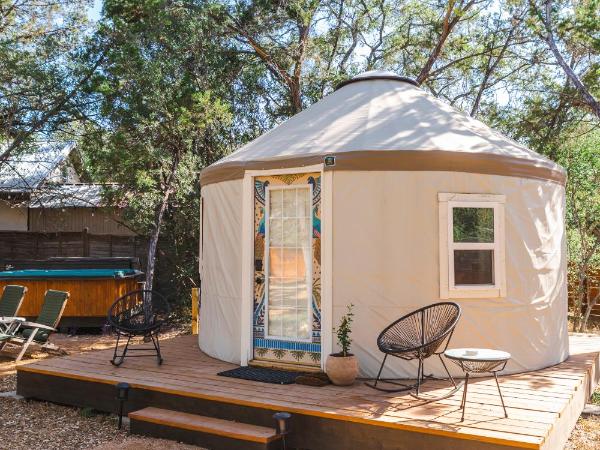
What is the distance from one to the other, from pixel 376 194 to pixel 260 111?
751cm

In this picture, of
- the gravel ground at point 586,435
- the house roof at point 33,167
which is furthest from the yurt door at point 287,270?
the house roof at point 33,167

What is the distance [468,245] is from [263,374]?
2121mm

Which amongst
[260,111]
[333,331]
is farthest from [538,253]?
[260,111]

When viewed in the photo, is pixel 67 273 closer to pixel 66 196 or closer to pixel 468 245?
pixel 66 196

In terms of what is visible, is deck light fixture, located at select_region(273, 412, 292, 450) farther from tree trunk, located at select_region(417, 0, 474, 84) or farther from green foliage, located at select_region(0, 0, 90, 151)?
tree trunk, located at select_region(417, 0, 474, 84)

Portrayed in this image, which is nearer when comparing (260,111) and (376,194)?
(376,194)

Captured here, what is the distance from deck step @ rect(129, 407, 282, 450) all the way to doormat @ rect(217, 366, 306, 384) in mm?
608

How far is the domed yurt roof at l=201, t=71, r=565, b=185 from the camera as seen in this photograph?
16.5 ft

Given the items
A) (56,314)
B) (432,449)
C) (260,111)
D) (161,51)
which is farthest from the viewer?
(260,111)

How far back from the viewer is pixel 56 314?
23.3 ft

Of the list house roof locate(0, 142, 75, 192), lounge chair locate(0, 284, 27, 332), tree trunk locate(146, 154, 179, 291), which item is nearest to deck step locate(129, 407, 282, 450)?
lounge chair locate(0, 284, 27, 332)

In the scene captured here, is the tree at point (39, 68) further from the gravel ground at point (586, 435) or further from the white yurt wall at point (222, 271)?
the gravel ground at point (586, 435)

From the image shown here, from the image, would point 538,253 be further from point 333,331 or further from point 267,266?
point 267,266

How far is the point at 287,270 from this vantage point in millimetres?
5367
